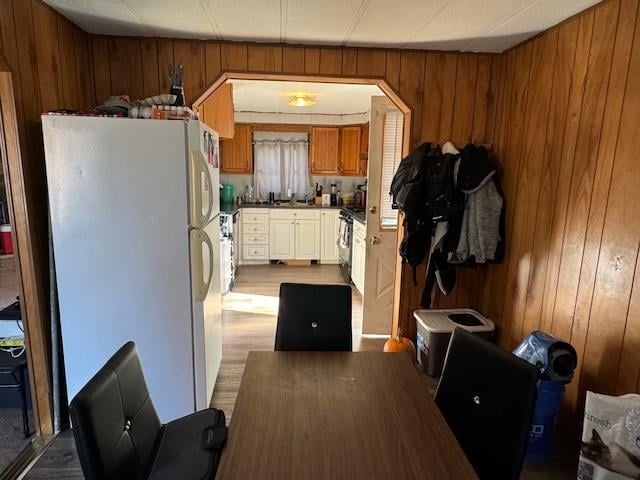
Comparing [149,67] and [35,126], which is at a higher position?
[149,67]

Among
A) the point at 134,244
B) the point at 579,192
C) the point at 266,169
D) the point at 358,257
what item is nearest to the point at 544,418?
the point at 579,192

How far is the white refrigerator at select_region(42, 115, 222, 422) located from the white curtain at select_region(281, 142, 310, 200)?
4429 mm

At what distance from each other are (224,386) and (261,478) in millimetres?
1824

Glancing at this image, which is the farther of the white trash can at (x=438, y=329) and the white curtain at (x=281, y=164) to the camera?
the white curtain at (x=281, y=164)

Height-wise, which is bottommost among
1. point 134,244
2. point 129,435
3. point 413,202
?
point 129,435

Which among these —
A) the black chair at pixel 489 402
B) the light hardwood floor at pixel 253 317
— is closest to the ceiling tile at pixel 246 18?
the black chair at pixel 489 402

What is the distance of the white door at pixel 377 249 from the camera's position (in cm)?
337

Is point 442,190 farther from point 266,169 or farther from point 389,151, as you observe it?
point 266,169

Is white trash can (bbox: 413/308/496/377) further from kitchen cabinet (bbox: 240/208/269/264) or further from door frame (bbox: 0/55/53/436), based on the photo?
kitchen cabinet (bbox: 240/208/269/264)

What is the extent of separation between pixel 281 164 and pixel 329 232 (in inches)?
56.1

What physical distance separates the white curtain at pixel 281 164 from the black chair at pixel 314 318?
4871 mm

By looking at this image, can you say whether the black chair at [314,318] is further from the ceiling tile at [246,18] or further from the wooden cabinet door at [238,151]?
the wooden cabinet door at [238,151]

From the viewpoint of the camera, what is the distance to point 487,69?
2906 mm

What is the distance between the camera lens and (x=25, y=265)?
6.70ft
